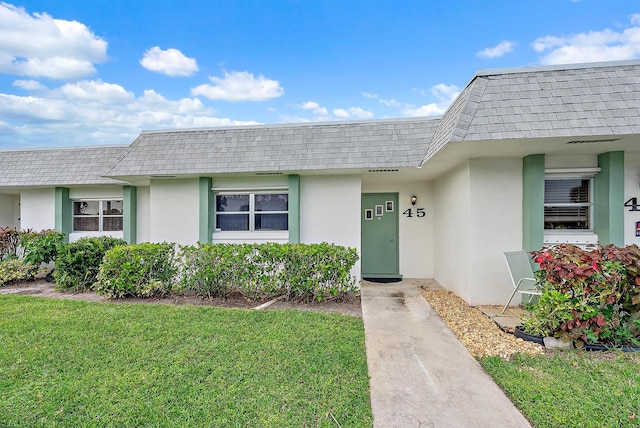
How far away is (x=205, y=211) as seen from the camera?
26.7 feet

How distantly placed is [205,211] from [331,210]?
3.52 metres

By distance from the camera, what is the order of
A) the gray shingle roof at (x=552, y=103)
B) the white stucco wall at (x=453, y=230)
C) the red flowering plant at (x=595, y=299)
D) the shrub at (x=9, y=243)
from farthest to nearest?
the shrub at (x=9, y=243)
the white stucco wall at (x=453, y=230)
the gray shingle roof at (x=552, y=103)
the red flowering plant at (x=595, y=299)

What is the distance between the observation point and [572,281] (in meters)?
3.99

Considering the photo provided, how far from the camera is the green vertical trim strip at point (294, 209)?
7859mm

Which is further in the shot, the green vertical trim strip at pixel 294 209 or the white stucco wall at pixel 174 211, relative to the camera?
the white stucco wall at pixel 174 211

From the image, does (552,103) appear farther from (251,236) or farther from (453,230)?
(251,236)

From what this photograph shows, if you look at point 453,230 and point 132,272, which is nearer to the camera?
point 132,272

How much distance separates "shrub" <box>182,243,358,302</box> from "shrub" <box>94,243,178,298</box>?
0.63m

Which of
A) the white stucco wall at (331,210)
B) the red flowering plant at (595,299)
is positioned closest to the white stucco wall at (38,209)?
the white stucco wall at (331,210)

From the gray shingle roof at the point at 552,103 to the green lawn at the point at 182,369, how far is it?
4033 mm

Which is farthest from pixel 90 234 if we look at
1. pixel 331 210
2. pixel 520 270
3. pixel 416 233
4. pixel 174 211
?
pixel 520 270

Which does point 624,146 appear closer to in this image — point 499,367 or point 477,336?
point 477,336

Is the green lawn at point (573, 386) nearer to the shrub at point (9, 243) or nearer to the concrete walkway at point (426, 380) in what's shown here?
the concrete walkway at point (426, 380)

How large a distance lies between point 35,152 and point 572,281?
1508cm
